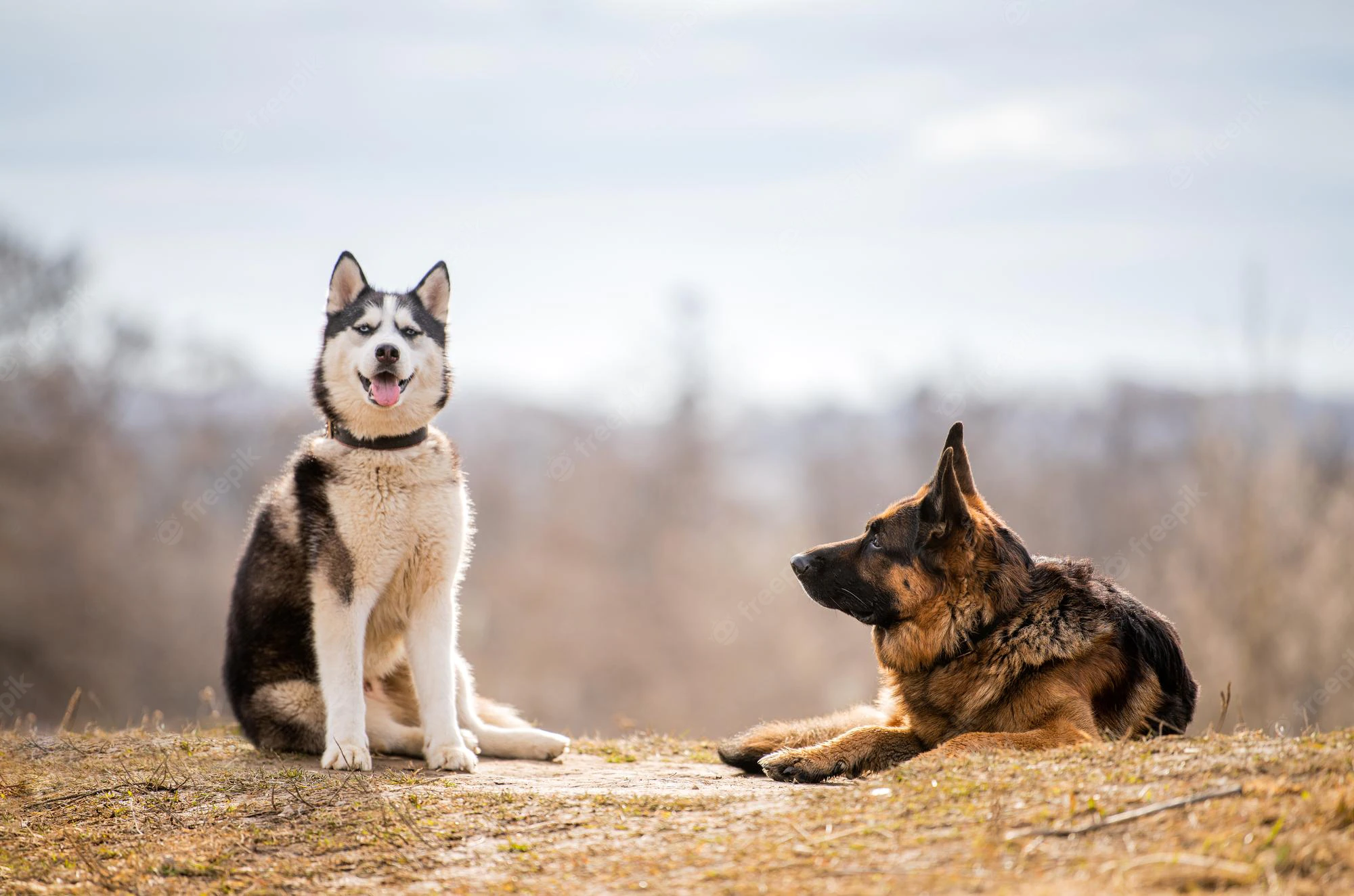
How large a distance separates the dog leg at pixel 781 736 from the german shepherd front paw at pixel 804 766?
29 cm

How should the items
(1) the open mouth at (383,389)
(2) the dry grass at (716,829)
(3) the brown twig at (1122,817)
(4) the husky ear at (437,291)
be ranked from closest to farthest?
(2) the dry grass at (716,829) → (3) the brown twig at (1122,817) → (1) the open mouth at (383,389) → (4) the husky ear at (437,291)

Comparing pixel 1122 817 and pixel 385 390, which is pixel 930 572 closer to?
pixel 1122 817

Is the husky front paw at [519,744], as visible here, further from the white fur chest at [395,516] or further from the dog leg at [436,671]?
the white fur chest at [395,516]

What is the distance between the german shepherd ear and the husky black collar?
3024 millimetres

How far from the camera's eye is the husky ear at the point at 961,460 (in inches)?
221

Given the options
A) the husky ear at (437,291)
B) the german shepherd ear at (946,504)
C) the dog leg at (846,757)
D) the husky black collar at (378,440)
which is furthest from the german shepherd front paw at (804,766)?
the husky ear at (437,291)

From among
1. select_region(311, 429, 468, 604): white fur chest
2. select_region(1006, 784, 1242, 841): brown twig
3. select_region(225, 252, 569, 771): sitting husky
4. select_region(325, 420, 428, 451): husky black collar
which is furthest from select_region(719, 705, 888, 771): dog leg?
select_region(325, 420, 428, 451): husky black collar

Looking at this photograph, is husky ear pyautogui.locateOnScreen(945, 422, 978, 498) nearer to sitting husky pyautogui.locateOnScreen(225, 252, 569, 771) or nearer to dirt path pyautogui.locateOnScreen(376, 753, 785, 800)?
dirt path pyautogui.locateOnScreen(376, 753, 785, 800)

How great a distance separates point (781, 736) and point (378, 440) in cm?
292

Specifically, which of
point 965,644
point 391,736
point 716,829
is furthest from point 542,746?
point 965,644

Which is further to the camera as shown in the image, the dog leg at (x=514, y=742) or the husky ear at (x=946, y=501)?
the dog leg at (x=514, y=742)

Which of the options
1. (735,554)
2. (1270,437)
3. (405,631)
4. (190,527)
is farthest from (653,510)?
(405,631)

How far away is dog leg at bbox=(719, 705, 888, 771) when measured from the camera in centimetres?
577

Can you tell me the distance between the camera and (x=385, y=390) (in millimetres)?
6094
